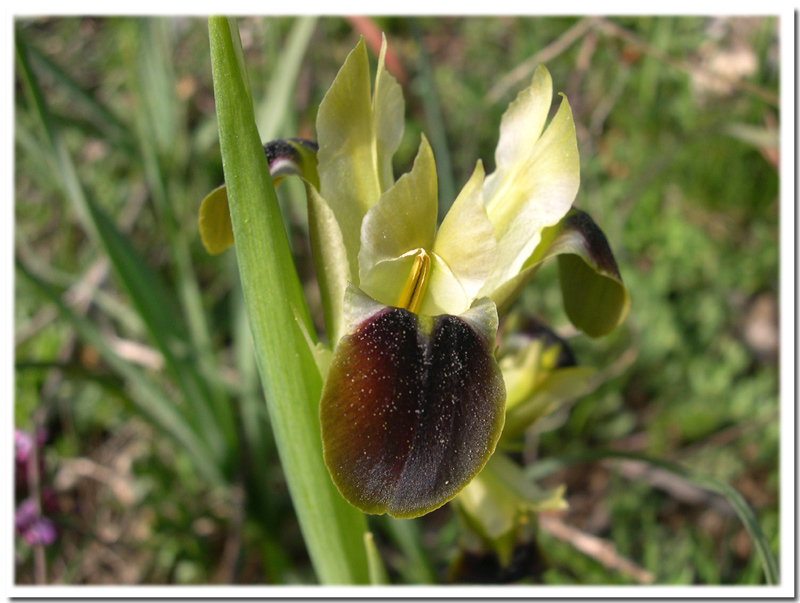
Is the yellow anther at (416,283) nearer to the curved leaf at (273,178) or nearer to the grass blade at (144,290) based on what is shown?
the curved leaf at (273,178)

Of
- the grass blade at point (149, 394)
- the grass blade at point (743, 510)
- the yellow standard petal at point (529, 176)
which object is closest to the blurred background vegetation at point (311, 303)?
the grass blade at point (149, 394)

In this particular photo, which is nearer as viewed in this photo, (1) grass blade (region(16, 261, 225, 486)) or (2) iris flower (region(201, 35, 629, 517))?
(2) iris flower (region(201, 35, 629, 517))

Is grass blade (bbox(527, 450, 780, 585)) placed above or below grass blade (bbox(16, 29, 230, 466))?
below

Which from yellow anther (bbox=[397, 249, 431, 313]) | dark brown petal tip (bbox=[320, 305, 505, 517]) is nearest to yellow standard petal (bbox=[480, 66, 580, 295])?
yellow anther (bbox=[397, 249, 431, 313])

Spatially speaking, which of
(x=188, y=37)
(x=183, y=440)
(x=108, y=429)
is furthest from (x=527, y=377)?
(x=188, y=37)

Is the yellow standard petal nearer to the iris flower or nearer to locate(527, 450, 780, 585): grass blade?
the iris flower

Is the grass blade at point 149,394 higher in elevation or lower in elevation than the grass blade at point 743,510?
higher

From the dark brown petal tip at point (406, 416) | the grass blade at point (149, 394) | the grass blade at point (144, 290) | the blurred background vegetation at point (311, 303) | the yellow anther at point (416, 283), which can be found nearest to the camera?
the dark brown petal tip at point (406, 416)
